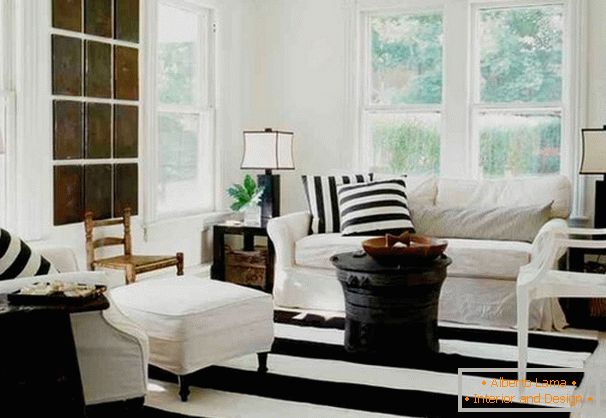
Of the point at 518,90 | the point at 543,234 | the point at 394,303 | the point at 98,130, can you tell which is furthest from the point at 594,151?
the point at 98,130

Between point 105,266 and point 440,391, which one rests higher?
point 105,266

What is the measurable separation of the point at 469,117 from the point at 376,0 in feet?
3.88

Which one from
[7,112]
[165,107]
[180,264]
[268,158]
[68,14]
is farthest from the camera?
[268,158]

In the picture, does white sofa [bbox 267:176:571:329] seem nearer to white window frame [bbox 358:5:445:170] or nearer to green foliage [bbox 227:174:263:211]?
green foliage [bbox 227:174:263:211]

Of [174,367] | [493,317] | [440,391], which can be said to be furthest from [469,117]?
[174,367]

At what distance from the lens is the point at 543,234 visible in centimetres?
443

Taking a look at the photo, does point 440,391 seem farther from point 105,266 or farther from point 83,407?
point 105,266

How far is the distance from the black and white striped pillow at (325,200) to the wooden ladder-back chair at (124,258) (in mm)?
1103

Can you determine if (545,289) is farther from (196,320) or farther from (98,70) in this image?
(98,70)

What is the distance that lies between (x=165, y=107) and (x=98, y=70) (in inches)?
30.8

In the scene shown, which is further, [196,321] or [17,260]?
[196,321]

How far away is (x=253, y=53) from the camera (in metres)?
6.42

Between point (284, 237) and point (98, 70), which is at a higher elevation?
point (98, 70)

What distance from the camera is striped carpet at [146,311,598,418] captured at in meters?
3.22
